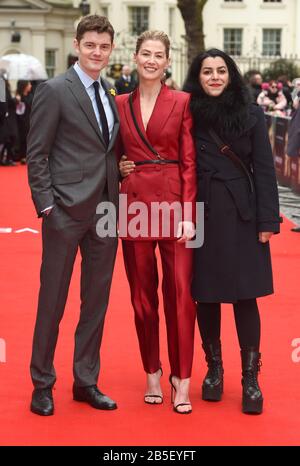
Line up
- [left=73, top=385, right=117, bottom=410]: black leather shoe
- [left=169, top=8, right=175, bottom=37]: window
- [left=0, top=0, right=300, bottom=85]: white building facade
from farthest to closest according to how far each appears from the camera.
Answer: [left=169, top=8, right=175, bottom=37]: window, [left=0, top=0, right=300, bottom=85]: white building facade, [left=73, top=385, right=117, bottom=410]: black leather shoe

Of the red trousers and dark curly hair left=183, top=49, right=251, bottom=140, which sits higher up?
dark curly hair left=183, top=49, right=251, bottom=140

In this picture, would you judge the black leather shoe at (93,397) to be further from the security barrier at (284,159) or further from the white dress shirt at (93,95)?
the security barrier at (284,159)

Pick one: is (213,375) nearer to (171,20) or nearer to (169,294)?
(169,294)

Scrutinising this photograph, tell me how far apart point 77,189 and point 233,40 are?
53.8m

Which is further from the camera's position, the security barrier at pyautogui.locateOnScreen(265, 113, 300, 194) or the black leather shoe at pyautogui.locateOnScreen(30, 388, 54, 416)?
the security barrier at pyautogui.locateOnScreen(265, 113, 300, 194)

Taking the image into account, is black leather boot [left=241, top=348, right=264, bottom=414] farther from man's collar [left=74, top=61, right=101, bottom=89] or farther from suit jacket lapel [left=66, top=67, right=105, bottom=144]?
man's collar [left=74, top=61, right=101, bottom=89]

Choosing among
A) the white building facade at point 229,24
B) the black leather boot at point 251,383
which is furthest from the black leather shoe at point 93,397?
the white building facade at point 229,24

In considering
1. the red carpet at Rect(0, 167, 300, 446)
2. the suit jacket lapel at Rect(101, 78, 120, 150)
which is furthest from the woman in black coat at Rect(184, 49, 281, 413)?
the suit jacket lapel at Rect(101, 78, 120, 150)

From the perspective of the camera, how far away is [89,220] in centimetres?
563

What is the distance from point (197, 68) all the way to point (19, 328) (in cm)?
257

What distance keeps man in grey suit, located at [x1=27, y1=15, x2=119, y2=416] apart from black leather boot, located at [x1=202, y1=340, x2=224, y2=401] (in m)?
0.54

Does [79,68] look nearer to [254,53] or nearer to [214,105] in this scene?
[214,105]

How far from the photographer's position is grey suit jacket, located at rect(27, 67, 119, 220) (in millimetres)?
5477

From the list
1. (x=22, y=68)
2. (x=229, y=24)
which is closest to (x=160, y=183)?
(x=22, y=68)
